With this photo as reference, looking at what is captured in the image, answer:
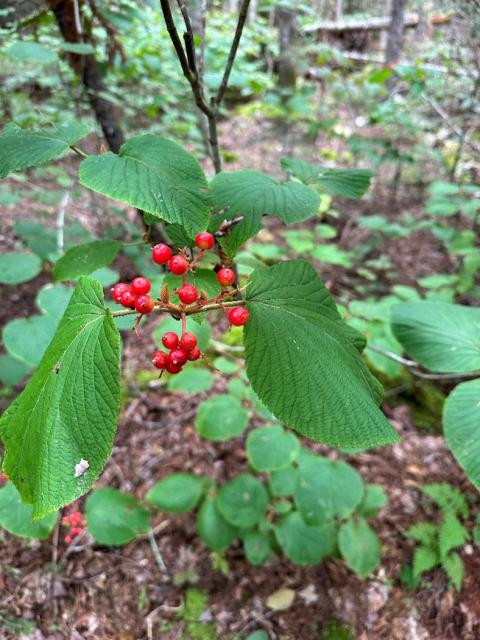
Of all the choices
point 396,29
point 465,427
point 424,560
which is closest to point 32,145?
point 465,427

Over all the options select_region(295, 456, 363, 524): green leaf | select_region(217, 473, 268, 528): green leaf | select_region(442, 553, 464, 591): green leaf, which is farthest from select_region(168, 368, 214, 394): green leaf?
select_region(442, 553, 464, 591): green leaf

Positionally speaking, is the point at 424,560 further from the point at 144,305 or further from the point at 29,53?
the point at 29,53

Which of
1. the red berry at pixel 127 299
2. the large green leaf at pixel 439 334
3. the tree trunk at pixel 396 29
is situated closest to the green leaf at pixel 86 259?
the red berry at pixel 127 299

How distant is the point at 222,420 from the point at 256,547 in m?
0.65

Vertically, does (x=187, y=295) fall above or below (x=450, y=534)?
above

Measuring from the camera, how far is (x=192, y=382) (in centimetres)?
226

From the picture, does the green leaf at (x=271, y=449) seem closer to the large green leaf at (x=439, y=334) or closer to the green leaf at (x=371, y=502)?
the green leaf at (x=371, y=502)

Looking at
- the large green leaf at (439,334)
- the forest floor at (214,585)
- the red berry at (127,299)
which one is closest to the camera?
Answer: the red berry at (127,299)

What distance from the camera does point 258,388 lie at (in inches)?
33.6

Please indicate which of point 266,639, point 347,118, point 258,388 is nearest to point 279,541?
point 266,639

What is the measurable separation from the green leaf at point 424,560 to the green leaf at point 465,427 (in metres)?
1.32

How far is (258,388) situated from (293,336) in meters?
0.13

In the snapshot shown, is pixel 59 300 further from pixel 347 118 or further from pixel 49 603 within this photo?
pixel 347 118

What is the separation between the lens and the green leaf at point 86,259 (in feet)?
3.96
